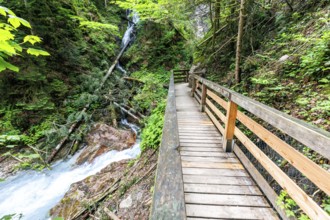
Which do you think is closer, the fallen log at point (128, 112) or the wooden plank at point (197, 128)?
the wooden plank at point (197, 128)

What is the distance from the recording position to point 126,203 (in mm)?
3740

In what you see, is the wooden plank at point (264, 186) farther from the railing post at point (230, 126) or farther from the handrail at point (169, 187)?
the handrail at point (169, 187)

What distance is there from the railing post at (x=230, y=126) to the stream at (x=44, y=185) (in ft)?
14.5

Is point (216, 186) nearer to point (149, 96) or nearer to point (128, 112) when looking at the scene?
point (128, 112)

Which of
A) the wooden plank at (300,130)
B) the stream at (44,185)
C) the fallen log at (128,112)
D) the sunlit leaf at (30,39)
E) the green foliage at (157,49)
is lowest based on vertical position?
the stream at (44,185)

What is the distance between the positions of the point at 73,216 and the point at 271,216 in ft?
14.7

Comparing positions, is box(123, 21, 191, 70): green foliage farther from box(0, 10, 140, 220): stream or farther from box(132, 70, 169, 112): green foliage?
box(0, 10, 140, 220): stream

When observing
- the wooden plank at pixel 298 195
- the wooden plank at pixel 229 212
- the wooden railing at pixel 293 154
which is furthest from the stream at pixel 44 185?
the wooden plank at pixel 298 195

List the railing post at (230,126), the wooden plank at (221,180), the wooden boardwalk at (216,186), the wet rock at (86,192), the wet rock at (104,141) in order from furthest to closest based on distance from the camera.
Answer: the wet rock at (104,141), the wet rock at (86,192), the railing post at (230,126), the wooden plank at (221,180), the wooden boardwalk at (216,186)

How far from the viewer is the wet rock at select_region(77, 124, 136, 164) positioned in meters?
7.17

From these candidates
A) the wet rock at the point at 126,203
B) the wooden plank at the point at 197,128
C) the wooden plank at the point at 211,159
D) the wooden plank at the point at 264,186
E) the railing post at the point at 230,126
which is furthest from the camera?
the wooden plank at the point at 197,128

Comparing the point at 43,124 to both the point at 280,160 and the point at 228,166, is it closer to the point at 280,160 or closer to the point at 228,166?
the point at 228,166

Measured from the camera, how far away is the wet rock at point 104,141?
23.5ft

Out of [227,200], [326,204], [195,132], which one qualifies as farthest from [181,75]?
[326,204]
